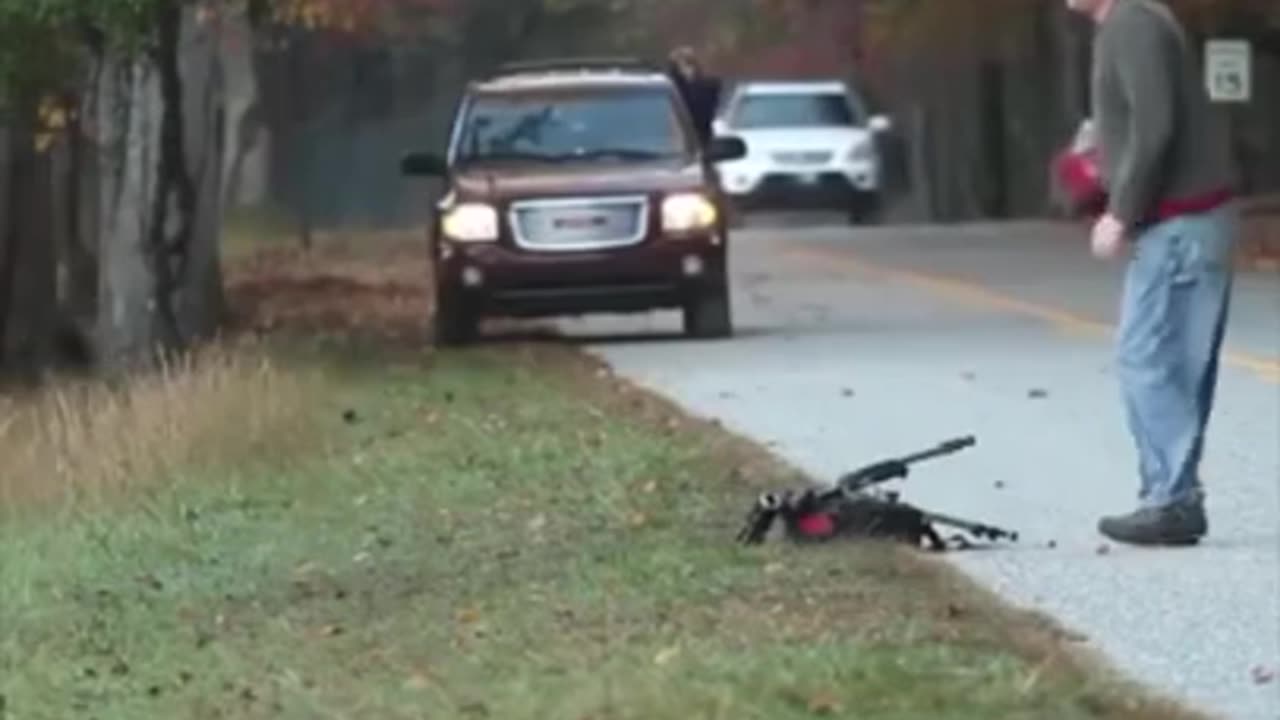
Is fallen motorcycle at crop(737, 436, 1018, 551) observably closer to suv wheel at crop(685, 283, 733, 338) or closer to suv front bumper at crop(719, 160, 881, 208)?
suv wheel at crop(685, 283, 733, 338)

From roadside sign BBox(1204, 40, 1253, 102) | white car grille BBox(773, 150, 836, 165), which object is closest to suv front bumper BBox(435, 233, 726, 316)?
roadside sign BBox(1204, 40, 1253, 102)

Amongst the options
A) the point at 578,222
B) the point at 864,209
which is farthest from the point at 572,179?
the point at 864,209

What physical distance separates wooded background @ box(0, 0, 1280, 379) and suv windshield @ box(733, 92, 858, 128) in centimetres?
106

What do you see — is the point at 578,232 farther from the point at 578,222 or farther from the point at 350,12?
the point at 350,12

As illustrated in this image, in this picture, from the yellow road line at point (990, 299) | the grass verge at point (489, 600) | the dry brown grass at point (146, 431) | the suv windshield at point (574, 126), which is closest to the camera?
the grass verge at point (489, 600)

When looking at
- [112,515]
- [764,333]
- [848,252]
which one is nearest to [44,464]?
[112,515]

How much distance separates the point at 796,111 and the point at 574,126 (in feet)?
71.9

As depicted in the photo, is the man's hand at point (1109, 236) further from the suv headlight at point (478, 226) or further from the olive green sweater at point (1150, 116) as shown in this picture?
the suv headlight at point (478, 226)

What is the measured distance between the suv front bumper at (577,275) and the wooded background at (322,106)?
5.66 feet

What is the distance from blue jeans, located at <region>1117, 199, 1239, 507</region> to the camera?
12055mm

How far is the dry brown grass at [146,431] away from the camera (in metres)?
16.2

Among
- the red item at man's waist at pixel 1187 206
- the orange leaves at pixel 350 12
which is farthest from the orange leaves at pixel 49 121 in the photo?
the red item at man's waist at pixel 1187 206

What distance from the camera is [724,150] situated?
24.7 meters

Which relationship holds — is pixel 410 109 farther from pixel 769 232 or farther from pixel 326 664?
pixel 326 664
